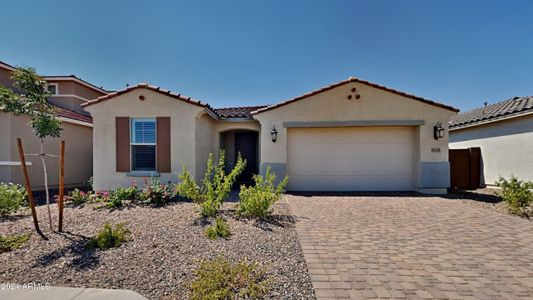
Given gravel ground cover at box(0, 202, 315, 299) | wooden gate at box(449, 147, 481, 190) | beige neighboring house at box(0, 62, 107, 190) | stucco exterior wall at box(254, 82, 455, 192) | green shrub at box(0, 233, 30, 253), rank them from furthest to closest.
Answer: wooden gate at box(449, 147, 481, 190) → stucco exterior wall at box(254, 82, 455, 192) → beige neighboring house at box(0, 62, 107, 190) → green shrub at box(0, 233, 30, 253) → gravel ground cover at box(0, 202, 315, 299)

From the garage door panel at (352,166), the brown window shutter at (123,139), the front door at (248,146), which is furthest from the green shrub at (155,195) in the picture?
the garage door panel at (352,166)

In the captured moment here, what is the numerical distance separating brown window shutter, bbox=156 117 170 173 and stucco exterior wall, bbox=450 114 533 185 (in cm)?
1421

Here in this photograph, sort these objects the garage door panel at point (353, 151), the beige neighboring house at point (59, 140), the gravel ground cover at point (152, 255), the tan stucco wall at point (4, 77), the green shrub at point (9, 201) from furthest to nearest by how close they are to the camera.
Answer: the tan stucco wall at point (4, 77)
the garage door panel at point (353, 151)
the beige neighboring house at point (59, 140)
the green shrub at point (9, 201)
the gravel ground cover at point (152, 255)

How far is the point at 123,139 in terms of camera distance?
843 centimetres

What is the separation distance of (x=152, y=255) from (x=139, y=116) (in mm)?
6428

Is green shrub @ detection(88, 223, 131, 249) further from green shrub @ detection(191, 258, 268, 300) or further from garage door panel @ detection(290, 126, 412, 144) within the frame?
garage door panel @ detection(290, 126, 412, 144)

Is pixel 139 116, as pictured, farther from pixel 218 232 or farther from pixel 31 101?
pixel 218 232

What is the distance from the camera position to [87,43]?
9.65 m

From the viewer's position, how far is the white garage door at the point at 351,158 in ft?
30.4

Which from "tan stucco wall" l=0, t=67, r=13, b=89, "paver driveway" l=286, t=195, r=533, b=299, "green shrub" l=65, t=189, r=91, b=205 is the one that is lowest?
"paver driveway" l=286, t=195, r=533, b=299

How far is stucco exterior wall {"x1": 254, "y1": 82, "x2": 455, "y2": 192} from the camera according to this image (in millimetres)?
8789

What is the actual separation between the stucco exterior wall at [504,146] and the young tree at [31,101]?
15.5 metres

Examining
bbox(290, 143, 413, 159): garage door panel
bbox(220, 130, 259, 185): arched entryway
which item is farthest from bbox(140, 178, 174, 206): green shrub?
bbox(290, 143, 413, 159): garage door panel

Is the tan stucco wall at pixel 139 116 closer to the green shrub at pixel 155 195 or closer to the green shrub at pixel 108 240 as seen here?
the green shrub at pixel 155 195
